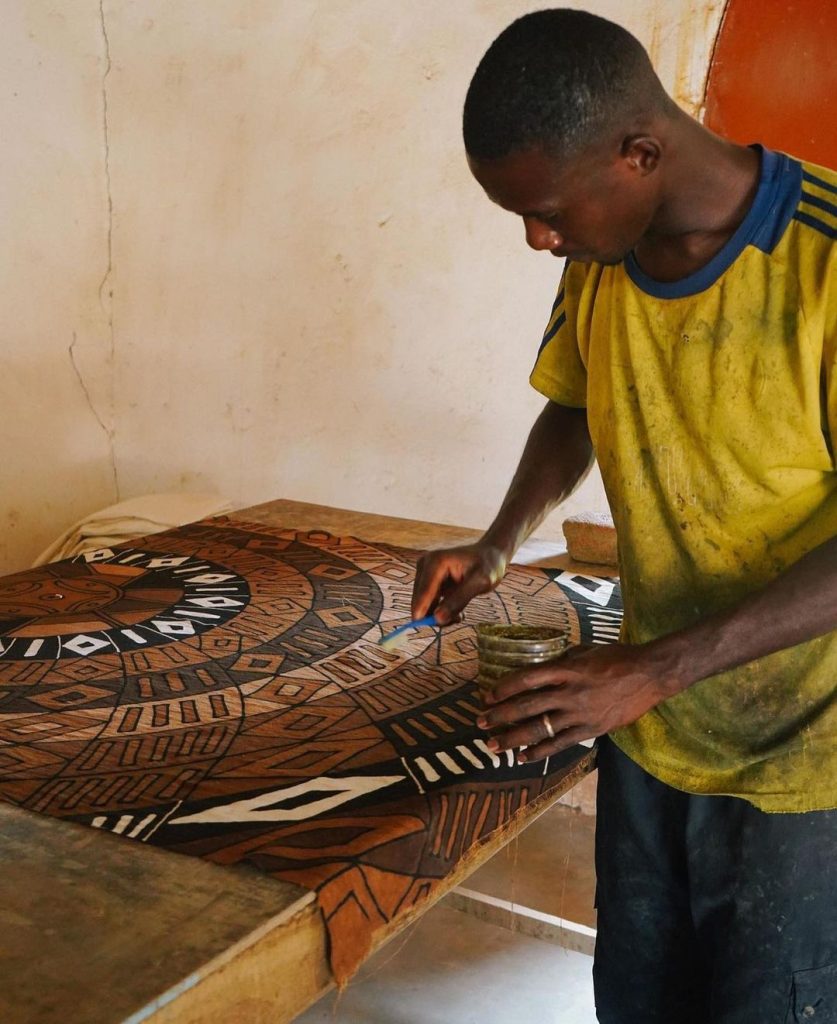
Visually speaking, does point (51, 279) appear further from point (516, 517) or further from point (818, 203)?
point (818, 203)

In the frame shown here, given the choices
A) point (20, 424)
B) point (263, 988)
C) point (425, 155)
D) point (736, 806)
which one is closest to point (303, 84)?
point (425, 155)

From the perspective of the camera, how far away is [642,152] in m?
1.29

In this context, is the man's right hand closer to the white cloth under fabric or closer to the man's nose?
the man's nose

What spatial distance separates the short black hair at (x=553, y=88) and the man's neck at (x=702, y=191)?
0.07 meters

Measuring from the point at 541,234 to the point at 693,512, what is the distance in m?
0.39

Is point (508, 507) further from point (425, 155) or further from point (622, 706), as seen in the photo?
point (425, 155)

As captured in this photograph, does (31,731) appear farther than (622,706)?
Yes

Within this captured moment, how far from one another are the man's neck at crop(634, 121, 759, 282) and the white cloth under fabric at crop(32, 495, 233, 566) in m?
2.21

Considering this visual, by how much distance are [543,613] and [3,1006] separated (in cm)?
140

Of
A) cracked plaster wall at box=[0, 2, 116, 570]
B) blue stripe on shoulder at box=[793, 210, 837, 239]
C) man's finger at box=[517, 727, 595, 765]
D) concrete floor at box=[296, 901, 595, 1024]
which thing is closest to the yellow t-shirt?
blue stripe on shoulder at box=[793, 210, 837, 239]

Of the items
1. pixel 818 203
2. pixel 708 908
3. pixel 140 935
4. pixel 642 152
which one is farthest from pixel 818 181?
pixel 140 935

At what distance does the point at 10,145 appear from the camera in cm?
404

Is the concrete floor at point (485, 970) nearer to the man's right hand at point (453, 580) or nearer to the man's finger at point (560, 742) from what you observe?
the man's right hand at point (453, 580)

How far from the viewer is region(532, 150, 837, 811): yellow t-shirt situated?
4.33 ft
